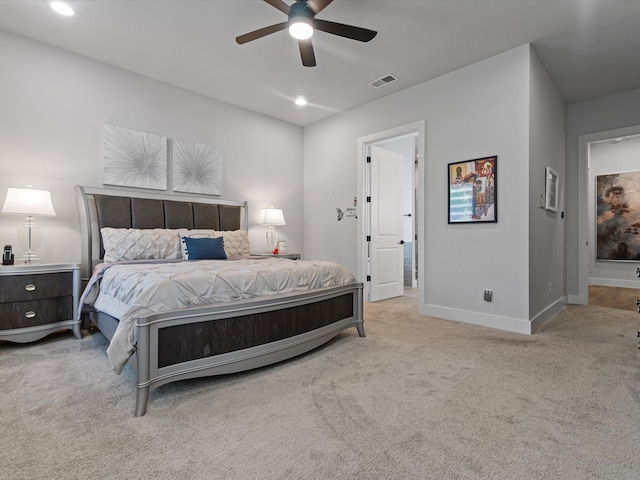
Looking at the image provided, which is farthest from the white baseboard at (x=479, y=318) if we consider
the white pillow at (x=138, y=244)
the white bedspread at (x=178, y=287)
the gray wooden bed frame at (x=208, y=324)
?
the white pillow at (x=138, y=244)

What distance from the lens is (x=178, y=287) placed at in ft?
6.62

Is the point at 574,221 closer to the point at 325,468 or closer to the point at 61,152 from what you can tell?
the point at 325,468

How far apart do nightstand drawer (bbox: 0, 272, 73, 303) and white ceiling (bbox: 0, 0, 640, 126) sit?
93.8 inches

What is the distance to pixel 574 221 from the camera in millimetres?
4984

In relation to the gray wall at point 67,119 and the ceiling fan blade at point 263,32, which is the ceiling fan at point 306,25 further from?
the gray wall at point 67,119

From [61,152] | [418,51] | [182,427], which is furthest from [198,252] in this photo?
[418,51]

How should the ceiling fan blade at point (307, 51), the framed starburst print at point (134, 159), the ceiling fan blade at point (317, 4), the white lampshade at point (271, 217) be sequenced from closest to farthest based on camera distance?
the ceiling fan blade at point (317, 4) → the ceiling fan blade at point (307, 51) → the framed starburst print at point (134, 159) → the white lampshade at point (271, 217)

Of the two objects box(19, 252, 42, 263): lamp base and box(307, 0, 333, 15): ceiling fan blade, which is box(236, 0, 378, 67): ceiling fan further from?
box(19, 252, 42, 263): lamp base

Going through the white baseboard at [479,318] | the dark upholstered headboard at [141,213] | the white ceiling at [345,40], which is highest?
the white ceiling at [345,40]

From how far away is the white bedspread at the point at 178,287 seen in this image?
187cm

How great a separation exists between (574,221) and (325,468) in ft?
17.8

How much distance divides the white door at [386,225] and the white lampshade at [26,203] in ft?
12.8

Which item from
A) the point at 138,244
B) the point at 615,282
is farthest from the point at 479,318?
the point at 615,282

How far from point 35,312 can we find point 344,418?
2.95m
